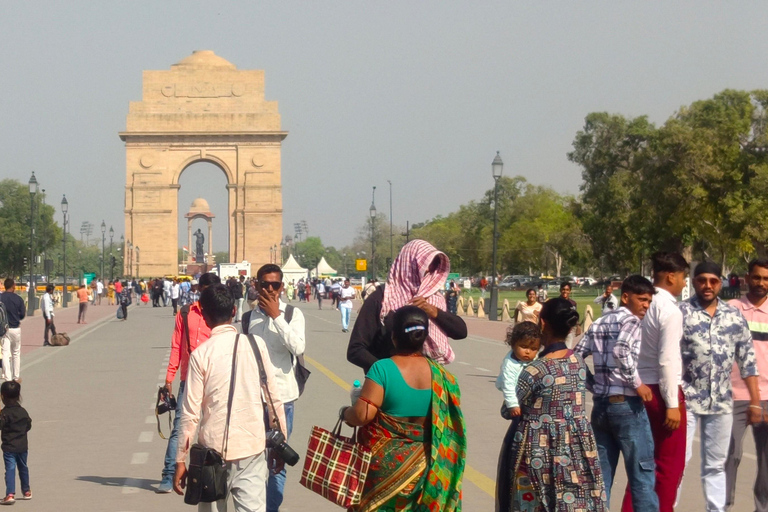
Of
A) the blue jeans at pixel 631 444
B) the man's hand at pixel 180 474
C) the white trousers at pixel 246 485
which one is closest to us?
the man's hand at pixel 180 474

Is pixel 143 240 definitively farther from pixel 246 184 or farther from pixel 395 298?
pixel 395 298

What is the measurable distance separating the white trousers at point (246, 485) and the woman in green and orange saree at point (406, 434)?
2.59 ft

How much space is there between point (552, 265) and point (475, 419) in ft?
294

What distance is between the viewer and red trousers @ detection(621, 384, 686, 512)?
21.5 ft

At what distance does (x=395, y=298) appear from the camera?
19.4ft

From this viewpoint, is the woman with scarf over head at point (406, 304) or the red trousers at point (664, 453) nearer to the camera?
the woman with scarf over head at point (406, 304)

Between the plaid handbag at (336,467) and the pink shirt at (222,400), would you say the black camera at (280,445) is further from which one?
the plaid handbag at (336,467)

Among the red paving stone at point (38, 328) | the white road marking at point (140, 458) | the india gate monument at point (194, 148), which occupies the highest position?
the india gate monument at point (194, 148)

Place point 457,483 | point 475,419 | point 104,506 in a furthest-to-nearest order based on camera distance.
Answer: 1. point 475,419
2. point 104,506
3. point 457,483

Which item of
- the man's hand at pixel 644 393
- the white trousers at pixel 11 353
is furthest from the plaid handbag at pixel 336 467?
the white trousers at pixel 11 353

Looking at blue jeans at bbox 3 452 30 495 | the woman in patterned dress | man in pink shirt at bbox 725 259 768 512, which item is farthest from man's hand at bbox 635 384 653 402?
blue jeans at bbox 3 452 30 495

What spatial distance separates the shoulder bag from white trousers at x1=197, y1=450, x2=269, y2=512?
119 mm

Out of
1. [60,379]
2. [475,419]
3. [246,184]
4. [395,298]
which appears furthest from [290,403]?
[246,184]

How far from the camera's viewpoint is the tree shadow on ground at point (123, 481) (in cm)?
882
